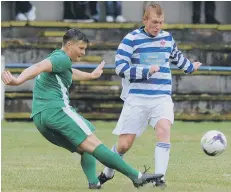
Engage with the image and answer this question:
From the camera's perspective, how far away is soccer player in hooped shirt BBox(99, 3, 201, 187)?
11531mm

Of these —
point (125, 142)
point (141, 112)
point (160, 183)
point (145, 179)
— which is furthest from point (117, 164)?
point (141, 112)

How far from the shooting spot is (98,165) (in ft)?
46.2

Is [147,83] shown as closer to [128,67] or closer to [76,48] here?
[128,67]

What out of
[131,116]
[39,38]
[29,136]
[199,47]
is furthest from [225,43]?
[131,116]

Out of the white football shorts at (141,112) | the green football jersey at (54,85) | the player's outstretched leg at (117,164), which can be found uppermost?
the green football jersey at (54,85)

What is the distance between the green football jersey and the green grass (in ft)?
2.80

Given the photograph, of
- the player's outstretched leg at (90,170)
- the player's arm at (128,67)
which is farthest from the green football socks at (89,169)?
the player's arm at (128,67)

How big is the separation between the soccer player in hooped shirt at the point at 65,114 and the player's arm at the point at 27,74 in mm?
12

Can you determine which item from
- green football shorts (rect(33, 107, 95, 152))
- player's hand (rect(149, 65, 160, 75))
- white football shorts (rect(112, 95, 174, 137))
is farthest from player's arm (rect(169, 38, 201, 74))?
green football shorts (rect(33, 107, 95, 152))

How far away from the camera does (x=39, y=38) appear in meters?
24.7

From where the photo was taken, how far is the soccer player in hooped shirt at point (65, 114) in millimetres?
10992

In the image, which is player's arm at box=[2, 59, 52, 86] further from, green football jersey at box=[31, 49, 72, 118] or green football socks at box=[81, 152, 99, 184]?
green football socks at box=[81, 152, 99, 184]

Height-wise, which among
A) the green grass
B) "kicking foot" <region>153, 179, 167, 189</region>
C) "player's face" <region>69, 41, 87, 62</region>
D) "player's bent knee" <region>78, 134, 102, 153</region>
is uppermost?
"player's face" <region>69, 41, 87, 62</region>

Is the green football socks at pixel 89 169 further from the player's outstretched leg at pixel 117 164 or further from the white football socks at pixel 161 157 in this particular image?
the white football socks at pixel 161 157
